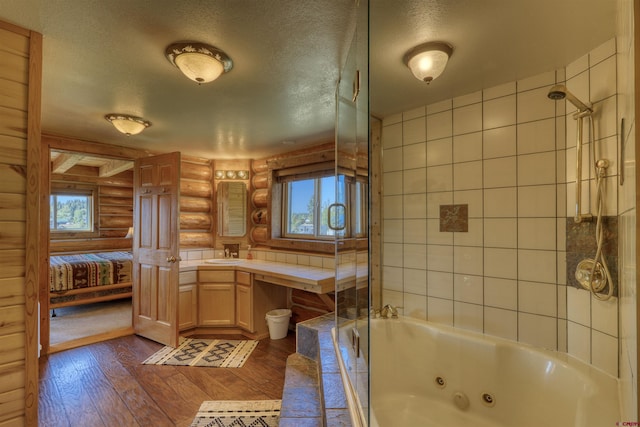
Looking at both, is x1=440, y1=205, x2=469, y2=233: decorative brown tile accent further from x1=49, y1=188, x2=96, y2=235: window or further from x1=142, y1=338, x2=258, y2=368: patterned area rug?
x1=49, y1=188, x2=96, y2=235: window

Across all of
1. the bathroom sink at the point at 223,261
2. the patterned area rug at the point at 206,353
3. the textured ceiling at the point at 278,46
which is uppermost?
the textured ceiling at the point at 278,46

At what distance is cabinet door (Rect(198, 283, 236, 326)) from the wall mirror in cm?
84

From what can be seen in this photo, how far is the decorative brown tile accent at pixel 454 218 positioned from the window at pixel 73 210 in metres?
6.51

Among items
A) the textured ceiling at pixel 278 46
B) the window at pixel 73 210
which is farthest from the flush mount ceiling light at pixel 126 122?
the window at pixel 73 210

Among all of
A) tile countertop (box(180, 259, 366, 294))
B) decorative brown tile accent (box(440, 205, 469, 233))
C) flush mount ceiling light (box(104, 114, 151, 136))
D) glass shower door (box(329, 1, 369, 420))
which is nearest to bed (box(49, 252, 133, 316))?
tile countertop (box(180, 259, 366, 294))

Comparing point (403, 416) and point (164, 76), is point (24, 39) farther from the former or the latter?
point (403, 416)

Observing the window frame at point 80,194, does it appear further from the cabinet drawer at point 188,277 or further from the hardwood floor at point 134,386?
the cabinet drawer at point 188,277

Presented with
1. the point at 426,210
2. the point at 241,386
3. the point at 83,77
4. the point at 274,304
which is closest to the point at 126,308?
the point at 274,304

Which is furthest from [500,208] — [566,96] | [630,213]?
[630,213]

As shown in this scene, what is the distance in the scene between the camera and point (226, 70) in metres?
1.77

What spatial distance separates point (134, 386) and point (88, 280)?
280cm

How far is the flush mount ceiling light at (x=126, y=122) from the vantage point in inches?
100

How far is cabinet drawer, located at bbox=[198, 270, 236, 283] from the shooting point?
3486mm

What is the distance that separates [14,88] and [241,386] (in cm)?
238
